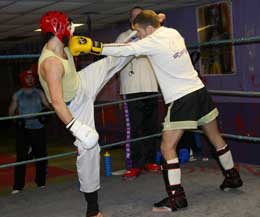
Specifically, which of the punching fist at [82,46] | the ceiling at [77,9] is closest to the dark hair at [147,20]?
the punching fist at [82,46]

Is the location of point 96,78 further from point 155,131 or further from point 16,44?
point 16,44

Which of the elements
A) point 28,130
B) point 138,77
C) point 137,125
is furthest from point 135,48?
point 28,130

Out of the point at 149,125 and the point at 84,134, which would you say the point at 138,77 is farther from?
the point at 84,134

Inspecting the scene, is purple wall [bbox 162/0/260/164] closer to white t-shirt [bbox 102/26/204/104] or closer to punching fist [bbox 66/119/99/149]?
white t-shirt [bbox 102/26/204/104]

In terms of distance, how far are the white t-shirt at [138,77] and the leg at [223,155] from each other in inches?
39.3

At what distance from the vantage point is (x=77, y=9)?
6.92 metres

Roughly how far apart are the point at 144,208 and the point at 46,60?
47.7 inches

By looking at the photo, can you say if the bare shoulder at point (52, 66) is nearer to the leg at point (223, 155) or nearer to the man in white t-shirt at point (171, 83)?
the man in white t-shirt at point (171, 83)

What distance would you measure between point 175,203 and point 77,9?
473 centimetres

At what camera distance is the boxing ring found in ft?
9.51

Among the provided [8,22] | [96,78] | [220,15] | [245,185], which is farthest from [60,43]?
[8,22]

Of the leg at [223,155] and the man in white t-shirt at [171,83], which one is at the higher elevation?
the man in white t-shirt at [171,83]

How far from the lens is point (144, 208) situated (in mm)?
3006

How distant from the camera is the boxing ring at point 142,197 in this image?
9.51ft
